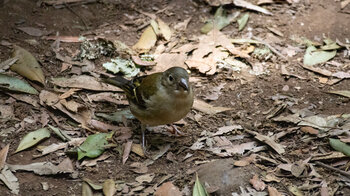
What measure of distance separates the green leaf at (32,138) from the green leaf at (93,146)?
0.51m

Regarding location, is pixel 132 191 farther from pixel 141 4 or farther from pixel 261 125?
pixel 141 4

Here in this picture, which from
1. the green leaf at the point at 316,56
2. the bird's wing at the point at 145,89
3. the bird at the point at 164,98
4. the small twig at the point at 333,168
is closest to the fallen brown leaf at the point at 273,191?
the small twig at the point at 333,168

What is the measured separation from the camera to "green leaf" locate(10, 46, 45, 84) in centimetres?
640

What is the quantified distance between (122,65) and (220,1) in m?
Answer: 2.41

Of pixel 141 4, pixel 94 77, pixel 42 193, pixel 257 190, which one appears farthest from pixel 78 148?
pixel 141 4

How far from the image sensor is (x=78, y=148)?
17.7 ft

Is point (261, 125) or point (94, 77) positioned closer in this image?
point (261, 125)

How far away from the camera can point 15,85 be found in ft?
20.2

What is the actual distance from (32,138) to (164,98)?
5.56 feet

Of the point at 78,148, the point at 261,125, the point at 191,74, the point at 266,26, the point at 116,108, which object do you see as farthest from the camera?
the point at 266,26

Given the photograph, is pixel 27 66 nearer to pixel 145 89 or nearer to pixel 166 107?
pixel 145 89

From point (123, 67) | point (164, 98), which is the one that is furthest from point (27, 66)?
point (164, 98)

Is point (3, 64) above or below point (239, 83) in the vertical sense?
above

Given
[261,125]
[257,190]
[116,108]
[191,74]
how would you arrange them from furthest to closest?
[191,74], [116,108], [261,125], [257,190]
